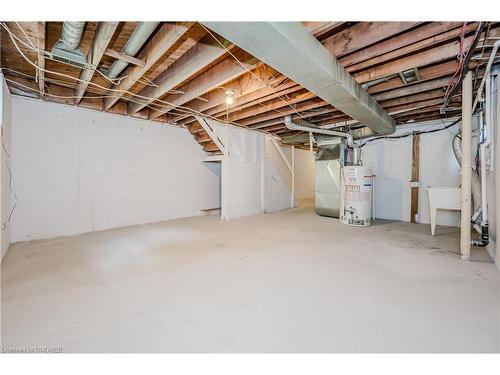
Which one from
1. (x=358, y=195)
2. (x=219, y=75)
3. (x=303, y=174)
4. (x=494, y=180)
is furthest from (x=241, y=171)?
(x=494, y=180)

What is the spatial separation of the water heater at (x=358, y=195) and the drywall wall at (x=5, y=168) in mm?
4934

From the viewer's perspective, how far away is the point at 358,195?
4.11 meters

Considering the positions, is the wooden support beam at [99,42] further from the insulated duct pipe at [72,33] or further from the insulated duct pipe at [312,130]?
the insulated duct pipe at [312,130]

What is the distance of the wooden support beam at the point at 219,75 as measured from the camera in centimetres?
232

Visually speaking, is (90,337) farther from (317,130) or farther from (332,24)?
(317,130)

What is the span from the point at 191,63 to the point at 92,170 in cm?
266

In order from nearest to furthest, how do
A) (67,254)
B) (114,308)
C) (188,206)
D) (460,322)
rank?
(460,322), (114,308), (67,254), (188,206)

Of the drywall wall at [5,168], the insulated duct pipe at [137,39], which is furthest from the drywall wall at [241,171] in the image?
the drywall wall at [5,168]

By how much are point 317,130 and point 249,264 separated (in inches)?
125

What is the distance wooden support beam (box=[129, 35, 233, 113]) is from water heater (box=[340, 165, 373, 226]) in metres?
3.06

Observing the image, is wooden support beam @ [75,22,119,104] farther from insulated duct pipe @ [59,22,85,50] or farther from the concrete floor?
the concrete floor

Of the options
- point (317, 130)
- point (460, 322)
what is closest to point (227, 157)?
point (317, 130)

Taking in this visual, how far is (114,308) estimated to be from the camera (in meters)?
1.52

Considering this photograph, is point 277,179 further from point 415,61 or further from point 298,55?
point 298,55
